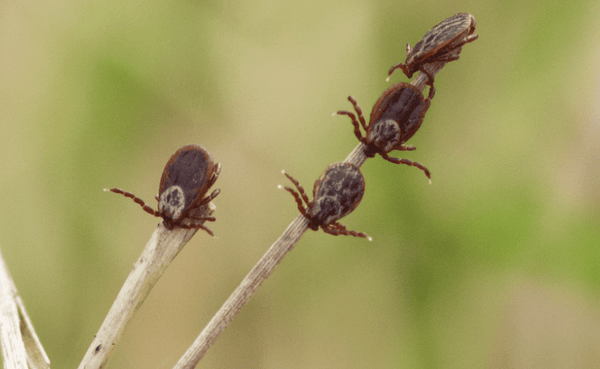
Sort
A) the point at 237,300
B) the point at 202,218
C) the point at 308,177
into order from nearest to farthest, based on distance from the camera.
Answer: the point at 237,300
the point at 202,218
the point at 308,177

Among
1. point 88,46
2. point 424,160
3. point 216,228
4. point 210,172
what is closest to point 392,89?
point 424,160

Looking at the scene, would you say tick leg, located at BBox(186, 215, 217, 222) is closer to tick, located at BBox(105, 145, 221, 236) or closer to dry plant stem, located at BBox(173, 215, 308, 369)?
tick, located at BBox(105, 145, 221, 236)

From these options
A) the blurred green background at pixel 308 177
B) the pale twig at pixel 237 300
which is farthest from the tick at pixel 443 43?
the pale twig at pixel 237 300

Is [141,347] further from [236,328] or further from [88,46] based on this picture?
[88,46]

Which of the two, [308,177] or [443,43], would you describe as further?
[308,177]

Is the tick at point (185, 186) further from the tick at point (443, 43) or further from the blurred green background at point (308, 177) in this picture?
the tick at point (443, 43)

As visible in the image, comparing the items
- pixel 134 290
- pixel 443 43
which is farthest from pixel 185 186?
pixel 443 43

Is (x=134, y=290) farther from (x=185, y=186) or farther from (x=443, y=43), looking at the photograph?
(x=443, y=43)

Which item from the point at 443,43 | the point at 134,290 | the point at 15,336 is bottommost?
the point at 15,336
